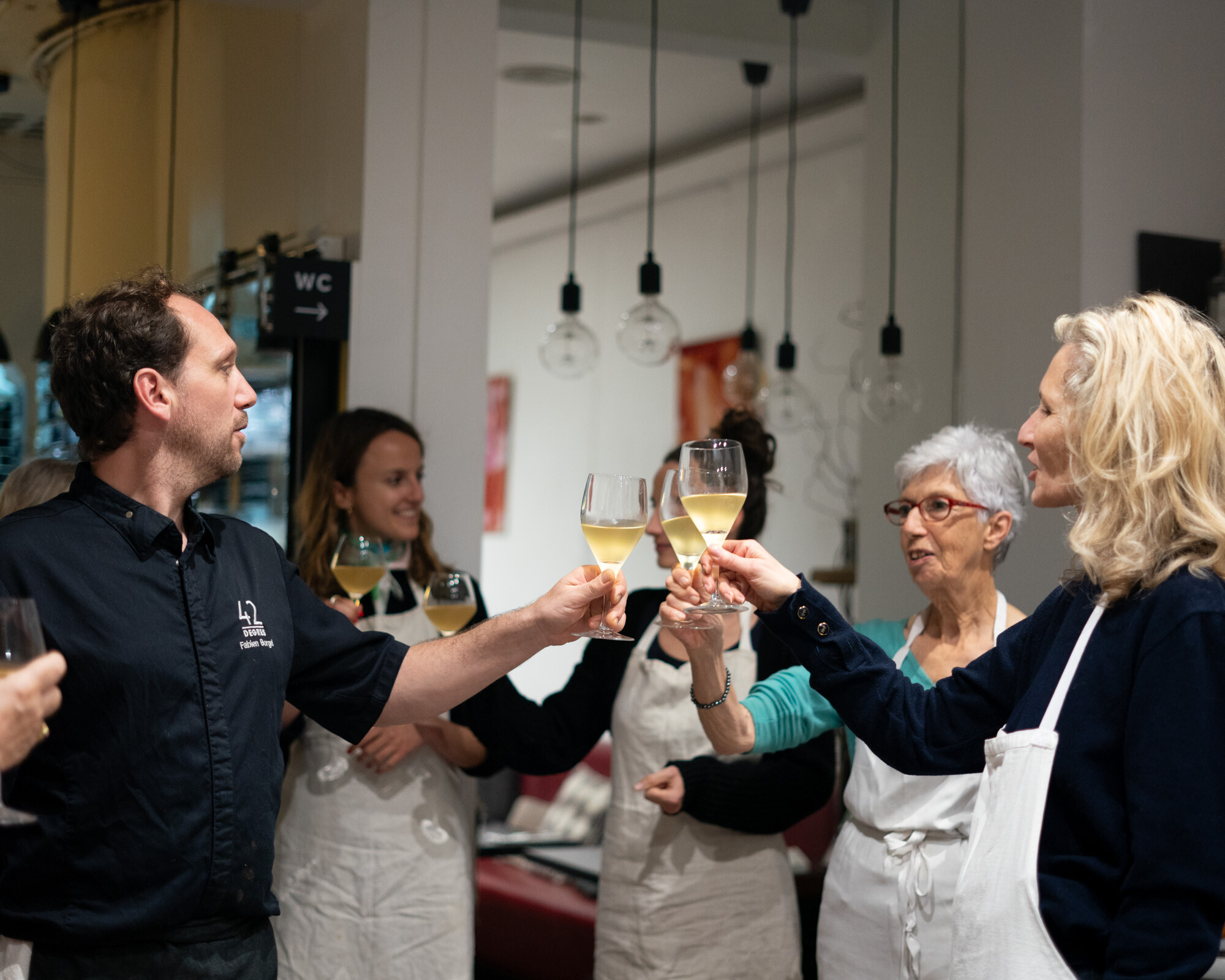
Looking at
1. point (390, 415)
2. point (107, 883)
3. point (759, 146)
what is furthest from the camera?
point (759, 146)

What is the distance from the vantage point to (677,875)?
246 cm

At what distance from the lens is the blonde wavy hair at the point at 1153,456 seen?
1427 mm

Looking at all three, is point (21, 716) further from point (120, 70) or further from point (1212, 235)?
point (1212, 235)

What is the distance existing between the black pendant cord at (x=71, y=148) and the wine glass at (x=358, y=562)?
4.97 feet

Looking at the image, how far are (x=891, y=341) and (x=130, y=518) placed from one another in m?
2.73

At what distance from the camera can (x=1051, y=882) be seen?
1.41 metres

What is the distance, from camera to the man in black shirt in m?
1.61

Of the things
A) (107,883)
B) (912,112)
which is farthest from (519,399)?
(107,883)

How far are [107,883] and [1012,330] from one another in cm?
276

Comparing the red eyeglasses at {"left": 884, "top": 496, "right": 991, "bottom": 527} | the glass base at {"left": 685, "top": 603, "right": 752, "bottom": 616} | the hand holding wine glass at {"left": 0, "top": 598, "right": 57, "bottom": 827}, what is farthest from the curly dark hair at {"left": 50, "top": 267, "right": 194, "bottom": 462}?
the red eyeglasses at {"left": 884, "top": 496, "right": 991, "bottom": 527}

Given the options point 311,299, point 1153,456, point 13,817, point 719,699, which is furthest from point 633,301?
point 13,817

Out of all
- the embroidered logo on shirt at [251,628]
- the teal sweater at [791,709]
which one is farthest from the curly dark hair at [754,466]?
the embroidered logo on shirt at [251,628]

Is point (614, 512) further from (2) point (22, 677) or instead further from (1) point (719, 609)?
Answer: (2) point (22, 677)

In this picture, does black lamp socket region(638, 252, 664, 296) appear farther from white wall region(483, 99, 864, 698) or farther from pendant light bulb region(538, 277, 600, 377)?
white wall region(483, 99, 864, 698)
